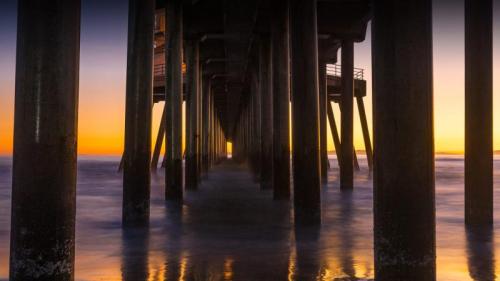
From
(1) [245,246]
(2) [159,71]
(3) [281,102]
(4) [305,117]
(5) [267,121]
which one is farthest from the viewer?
(2) [159,71]

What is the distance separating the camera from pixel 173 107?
11.8m

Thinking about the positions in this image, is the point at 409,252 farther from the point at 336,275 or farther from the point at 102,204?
the point at 102,204

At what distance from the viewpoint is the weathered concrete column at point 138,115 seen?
7.61 metres

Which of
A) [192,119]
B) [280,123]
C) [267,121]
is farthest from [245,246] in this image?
[192,119]

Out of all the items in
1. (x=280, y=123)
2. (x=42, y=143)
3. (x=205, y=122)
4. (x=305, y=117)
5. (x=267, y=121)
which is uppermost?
(x=205, y=122)

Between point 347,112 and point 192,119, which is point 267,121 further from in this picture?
point 192,119

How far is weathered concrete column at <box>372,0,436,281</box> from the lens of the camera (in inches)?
133

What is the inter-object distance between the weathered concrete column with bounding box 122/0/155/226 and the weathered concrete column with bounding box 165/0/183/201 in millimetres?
3915

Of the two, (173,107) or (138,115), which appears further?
(173,107)

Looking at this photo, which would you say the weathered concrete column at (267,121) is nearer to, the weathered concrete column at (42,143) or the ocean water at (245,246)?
the ocean water at (245,246)

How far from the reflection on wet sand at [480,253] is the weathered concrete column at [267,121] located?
7627mm

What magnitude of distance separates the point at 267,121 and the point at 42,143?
11.1 m

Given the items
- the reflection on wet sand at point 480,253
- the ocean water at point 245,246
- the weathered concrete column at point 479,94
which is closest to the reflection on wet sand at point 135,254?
the ocean water at point 245,246

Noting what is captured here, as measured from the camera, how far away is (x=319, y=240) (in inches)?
258
